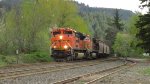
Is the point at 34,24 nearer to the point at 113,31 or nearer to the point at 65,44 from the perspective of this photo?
the point at 65,44

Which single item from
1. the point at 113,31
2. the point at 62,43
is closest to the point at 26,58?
the point at 62,43

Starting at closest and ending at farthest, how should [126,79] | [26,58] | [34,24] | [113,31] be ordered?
[126,79], [26,58], [34,24], [113,31]

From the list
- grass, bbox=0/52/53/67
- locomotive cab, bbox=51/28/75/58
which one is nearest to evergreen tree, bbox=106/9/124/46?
locomotive cab, bbox=51/28/75/58

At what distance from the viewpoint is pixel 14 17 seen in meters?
40.3

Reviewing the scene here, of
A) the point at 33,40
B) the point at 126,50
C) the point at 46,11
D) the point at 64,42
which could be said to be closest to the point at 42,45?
the point at 33,40

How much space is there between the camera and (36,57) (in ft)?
117

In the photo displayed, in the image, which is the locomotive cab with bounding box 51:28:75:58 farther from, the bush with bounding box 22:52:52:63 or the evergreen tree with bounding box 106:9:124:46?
the evergreen tree with bounding box 106:9:124:46

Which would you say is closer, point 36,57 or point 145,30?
point 36,57

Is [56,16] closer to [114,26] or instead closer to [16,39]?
[16,39]

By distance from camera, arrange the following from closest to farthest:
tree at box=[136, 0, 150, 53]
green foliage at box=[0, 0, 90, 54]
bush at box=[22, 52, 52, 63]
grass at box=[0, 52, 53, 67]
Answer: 1. grass at box=[0, 52, 53, 67]
2. bush at box=[22, 52, 52, 63]
3. green foliage at box=[0, 0, 90, 54]
4. tree at box=[136, 0, 150, 53]

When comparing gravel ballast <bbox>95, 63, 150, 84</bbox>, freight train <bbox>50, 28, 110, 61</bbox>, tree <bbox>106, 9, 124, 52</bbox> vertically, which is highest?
tree <bbox>106, 9, 124, 52</bbox>

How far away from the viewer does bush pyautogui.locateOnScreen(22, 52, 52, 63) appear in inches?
1324

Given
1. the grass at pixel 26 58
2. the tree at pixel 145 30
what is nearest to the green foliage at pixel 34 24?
the grass at pixel 26 58

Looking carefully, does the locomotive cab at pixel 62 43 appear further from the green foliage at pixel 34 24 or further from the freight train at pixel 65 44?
the green foliage at pixel 34 24
